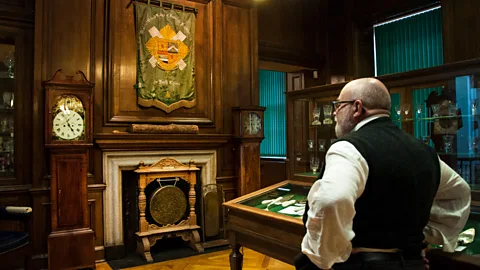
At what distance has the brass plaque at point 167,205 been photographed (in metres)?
Answer: 4.42

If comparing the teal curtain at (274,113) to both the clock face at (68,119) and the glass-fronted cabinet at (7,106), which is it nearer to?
the clock face at (68,119)

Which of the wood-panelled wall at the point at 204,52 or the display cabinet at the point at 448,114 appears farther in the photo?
the wood-panelled wall at the point at 204,52

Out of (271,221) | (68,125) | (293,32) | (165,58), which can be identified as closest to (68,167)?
(68,125)

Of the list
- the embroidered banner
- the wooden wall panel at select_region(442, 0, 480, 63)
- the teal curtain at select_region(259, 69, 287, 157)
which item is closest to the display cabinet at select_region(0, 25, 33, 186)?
the embroidered banner

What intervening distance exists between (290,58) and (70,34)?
3531 millimetres

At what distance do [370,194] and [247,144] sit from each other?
11.7 feet

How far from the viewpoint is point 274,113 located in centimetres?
838

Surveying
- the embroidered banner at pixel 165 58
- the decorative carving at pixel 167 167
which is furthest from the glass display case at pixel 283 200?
the embroidered banner at pixel 165 58

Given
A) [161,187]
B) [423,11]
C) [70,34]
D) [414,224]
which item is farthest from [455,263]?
[423,11]

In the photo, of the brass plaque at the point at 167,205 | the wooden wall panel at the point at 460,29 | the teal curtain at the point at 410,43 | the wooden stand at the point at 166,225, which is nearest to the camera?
the wooden stand at the point at 166,225

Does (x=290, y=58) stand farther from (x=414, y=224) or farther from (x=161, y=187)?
(x=414, y=224)

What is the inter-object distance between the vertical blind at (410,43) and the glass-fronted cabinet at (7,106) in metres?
5.35

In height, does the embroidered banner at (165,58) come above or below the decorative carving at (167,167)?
above

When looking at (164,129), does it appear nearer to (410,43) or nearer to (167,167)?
(167,167)
